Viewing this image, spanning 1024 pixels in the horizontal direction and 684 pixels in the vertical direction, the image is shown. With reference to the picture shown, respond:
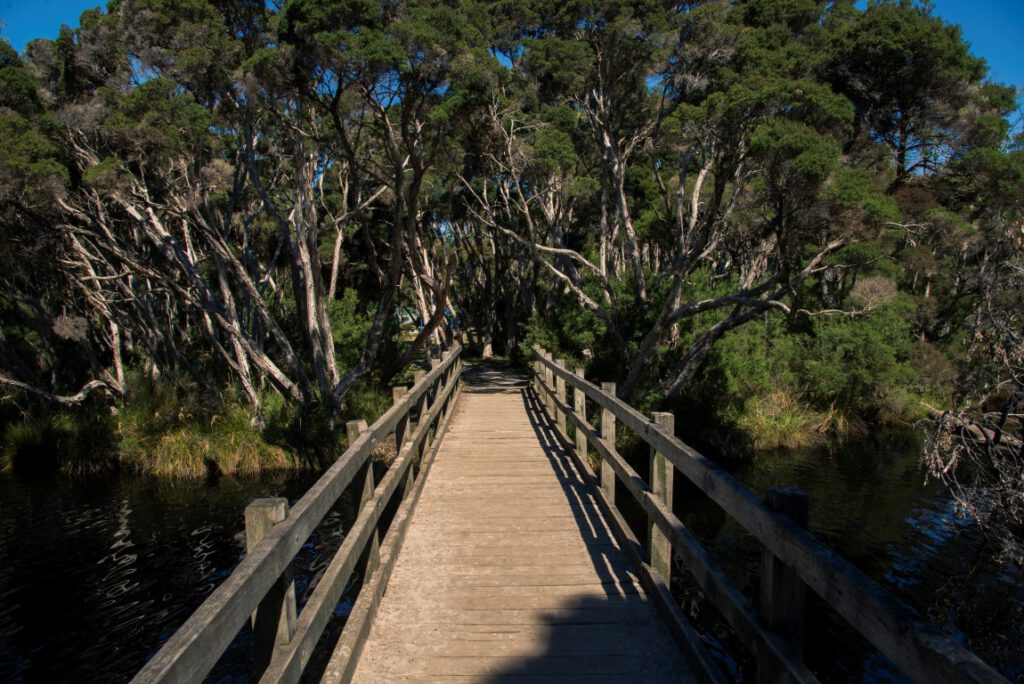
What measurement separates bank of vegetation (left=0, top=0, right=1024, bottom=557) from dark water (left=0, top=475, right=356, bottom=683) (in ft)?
4.11

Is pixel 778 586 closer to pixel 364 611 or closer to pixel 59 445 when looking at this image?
pixel 364 611

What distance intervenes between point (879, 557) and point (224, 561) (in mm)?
9163

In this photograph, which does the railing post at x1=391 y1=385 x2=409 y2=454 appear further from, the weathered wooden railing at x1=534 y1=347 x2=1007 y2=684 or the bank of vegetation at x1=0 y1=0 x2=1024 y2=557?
the bank of vegetation at x1=0 y1=0 x2=1024 y2=557

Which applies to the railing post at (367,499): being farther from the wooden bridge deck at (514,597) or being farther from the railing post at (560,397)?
the railing post at (560,397)

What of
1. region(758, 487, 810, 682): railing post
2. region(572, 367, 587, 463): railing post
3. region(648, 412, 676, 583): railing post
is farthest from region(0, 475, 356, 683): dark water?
region(758, 487, 810, 682): railing post

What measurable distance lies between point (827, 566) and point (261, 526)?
2.13m

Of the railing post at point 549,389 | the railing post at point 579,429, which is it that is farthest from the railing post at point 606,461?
the railing post at point 549,389

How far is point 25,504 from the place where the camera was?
41.9 feet

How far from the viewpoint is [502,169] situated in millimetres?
21625

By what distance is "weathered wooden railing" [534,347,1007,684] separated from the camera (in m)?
1.82

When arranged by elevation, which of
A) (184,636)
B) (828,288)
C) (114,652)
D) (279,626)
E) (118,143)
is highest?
(118,143)

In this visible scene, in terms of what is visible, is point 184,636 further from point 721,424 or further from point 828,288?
point 828,288

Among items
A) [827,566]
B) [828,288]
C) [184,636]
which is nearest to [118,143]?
[184,636]

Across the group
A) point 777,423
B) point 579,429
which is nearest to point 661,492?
point 579,429
